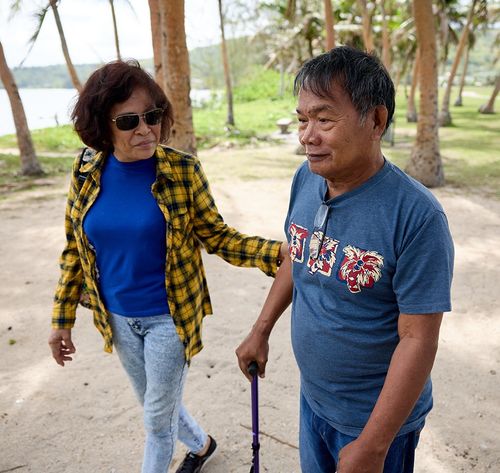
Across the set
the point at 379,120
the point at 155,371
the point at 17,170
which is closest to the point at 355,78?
the point at 379,120

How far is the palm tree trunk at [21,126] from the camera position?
11.7m

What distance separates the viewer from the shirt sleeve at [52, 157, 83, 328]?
2240 mm

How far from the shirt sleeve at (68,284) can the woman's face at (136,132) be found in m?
0.47

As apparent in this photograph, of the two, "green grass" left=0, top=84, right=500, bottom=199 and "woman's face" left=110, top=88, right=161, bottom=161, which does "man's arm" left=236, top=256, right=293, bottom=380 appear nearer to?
"woman's face" left=110, top=88, right=161, bottom=161

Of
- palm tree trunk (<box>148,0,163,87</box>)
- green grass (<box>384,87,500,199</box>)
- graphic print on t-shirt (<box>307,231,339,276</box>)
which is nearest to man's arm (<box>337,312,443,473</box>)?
graphic print on t-shirt (<box>307,231,339,276</box>)

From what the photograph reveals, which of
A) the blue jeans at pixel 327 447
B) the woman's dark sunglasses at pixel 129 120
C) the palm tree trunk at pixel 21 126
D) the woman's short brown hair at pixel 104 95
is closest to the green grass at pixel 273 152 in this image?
the palm tree trunk at pixel 21 126

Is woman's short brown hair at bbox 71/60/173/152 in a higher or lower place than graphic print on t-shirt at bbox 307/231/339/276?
higher

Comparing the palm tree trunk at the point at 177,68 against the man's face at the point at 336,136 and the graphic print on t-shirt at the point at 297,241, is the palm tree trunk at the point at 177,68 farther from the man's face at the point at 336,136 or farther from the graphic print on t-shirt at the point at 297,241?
the man's face at the point at 336,136

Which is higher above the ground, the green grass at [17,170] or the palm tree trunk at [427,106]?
the palm tree trunk at [427,106]

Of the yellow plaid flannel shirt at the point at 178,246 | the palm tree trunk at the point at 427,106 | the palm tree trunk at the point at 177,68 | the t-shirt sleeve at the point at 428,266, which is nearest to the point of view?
the t-shirt sleeve at the point at 428,266

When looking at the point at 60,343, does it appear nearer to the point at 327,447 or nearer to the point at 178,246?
the point at 178,246

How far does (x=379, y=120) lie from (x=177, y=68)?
5291 mm

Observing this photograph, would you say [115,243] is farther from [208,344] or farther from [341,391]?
[208,344]

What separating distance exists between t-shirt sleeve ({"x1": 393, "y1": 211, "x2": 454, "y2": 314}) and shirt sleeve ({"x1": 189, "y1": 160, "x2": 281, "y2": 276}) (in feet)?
3.07
